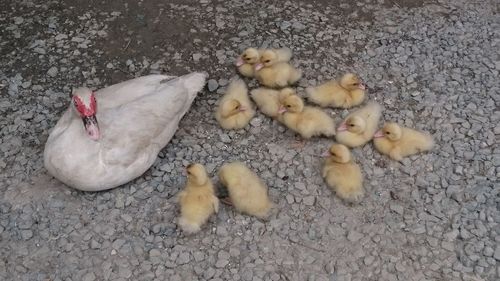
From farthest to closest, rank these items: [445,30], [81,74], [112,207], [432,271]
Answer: [445,30]
[81,74]
[112,207]
[432,271]

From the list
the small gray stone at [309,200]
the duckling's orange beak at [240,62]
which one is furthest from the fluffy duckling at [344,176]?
the duckling's orange beak at [240,62]

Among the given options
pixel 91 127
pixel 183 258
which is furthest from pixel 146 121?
pixel 183 258

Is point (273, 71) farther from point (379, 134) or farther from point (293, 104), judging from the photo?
point (379, 134)

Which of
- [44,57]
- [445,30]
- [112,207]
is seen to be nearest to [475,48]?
[445,30]

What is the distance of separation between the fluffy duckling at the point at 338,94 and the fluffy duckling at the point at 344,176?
550 millimetres

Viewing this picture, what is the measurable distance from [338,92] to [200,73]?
0.91 m

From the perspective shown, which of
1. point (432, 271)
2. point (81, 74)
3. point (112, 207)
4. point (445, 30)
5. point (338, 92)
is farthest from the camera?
point (445, 30)

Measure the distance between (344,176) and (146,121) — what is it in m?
1.18

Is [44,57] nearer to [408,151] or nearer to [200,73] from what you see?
[200,73]

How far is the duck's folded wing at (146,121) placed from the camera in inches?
143

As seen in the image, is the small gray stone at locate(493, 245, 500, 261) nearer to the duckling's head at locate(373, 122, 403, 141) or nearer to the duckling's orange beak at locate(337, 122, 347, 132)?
the duckling's head at locate(373, 122, 403, 141)

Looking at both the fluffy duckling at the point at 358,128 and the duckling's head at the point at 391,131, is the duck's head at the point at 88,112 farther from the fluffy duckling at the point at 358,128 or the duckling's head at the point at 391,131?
the duckling's head at the point at 391,131

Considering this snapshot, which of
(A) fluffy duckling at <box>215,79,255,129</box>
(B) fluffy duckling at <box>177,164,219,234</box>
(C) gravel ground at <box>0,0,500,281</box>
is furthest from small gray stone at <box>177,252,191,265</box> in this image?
(A) fluffy duckling at <box>215,79,255,129</box>

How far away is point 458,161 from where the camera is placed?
12.8 feet
